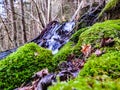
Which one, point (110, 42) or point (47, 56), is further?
point (47, 56)

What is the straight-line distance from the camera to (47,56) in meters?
3.57

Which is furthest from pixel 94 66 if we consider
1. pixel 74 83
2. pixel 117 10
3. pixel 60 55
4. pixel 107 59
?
pixel 117 10

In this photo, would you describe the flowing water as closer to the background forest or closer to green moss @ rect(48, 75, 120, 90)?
the background forest

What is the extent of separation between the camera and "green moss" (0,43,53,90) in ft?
10.8

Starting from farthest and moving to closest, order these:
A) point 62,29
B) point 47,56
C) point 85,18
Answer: point 62,29 → point 85,18 → point 47,56

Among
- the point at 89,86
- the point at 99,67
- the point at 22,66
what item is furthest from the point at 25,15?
the point at 89,86

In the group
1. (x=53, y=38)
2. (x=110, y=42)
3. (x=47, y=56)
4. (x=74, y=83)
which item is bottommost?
(x=53, y=38)

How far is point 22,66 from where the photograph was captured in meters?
3.39

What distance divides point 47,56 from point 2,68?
0.53 metres

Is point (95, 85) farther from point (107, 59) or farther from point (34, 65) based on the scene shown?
point (34, 65)

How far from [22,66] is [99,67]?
4.41 ft

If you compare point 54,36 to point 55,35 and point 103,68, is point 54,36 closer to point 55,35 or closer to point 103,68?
point 55,35

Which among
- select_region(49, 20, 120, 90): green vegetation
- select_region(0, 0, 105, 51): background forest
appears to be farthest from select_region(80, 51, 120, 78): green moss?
select_region(0, 0, 105, 51): background forest

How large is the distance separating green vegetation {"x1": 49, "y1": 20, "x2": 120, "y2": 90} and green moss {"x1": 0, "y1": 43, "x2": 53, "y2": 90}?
535 millimetres
